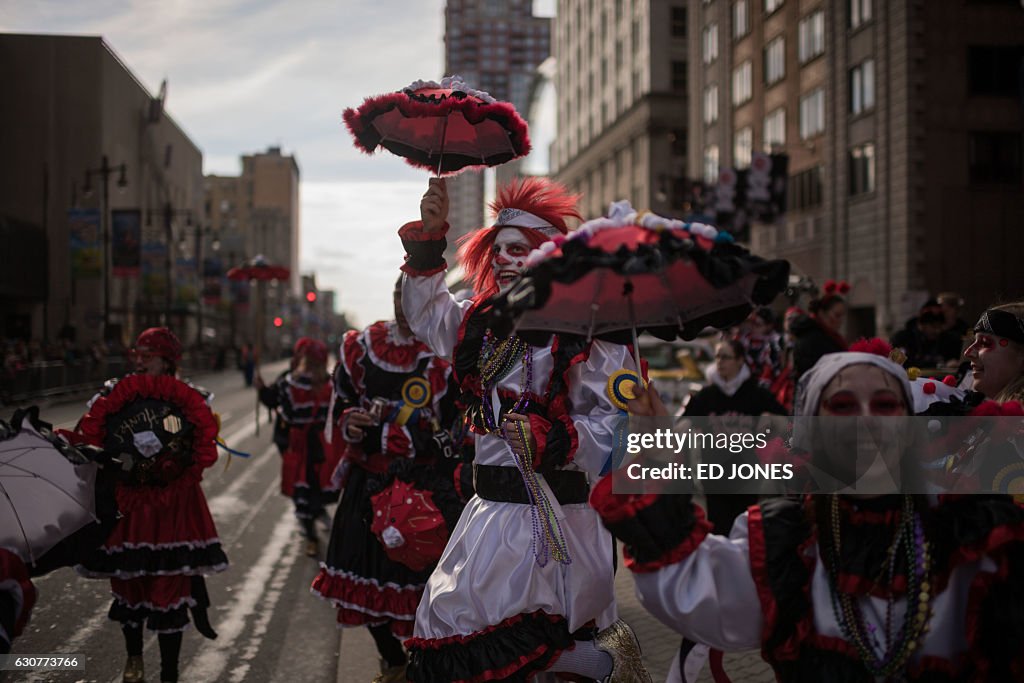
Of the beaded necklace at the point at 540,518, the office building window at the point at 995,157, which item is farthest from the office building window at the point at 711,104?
the beaded necklace at the point at 540,518

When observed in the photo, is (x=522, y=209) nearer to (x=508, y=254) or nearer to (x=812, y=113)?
(x=508, y=254)

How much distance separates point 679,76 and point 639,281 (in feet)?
190

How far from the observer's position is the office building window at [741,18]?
132ft

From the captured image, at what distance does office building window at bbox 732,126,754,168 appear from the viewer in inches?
1564

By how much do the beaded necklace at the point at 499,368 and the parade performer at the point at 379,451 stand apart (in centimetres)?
123

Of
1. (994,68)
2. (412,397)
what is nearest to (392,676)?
(412,397)

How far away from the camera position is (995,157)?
1107 inches

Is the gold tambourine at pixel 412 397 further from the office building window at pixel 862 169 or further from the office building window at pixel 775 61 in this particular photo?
the office building window at pixel 775 61

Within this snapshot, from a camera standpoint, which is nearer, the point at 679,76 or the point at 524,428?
the point at 524,428

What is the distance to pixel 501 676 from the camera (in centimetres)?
354

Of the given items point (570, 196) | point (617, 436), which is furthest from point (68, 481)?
point (617, 436)

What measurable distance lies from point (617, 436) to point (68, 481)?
3052 mm

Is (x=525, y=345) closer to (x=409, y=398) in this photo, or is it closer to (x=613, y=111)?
(x=409, y=398)

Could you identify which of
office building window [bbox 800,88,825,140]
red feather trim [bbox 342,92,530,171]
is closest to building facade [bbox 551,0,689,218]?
office building window [bbox 800,88,825,140]
